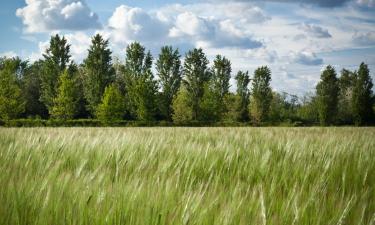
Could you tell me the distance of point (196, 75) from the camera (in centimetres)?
5981

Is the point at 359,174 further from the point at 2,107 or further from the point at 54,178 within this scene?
the point at 2,107

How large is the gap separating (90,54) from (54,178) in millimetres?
55110

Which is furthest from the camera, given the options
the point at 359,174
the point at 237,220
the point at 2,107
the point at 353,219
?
the point at 2,107

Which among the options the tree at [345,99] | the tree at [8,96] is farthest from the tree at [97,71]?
the tree at [345,99]

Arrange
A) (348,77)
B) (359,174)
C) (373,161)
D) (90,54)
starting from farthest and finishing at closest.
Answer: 1. (348,77)
2. (90,54)
3. (373,161)
4. (359,174)

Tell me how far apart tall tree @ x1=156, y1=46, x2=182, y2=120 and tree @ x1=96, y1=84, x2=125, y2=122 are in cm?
948

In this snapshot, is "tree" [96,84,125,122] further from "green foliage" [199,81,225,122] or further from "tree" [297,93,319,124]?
"tree" [297,93,319,124]

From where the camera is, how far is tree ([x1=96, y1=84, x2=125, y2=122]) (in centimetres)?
4597

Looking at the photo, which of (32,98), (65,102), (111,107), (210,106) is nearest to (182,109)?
(210,106)

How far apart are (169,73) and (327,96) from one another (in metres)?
29.0

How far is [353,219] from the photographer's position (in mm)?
1495

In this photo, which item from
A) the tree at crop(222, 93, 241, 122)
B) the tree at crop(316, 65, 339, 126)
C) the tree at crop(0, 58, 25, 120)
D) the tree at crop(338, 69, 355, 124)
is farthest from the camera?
the tree at crop(338, 69, 355, 124)

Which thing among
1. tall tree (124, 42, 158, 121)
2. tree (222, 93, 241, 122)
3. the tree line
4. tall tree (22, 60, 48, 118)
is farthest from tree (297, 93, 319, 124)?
tall tree (22, 60, 48, 118)

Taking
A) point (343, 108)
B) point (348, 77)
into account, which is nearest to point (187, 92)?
point (343, 108)
